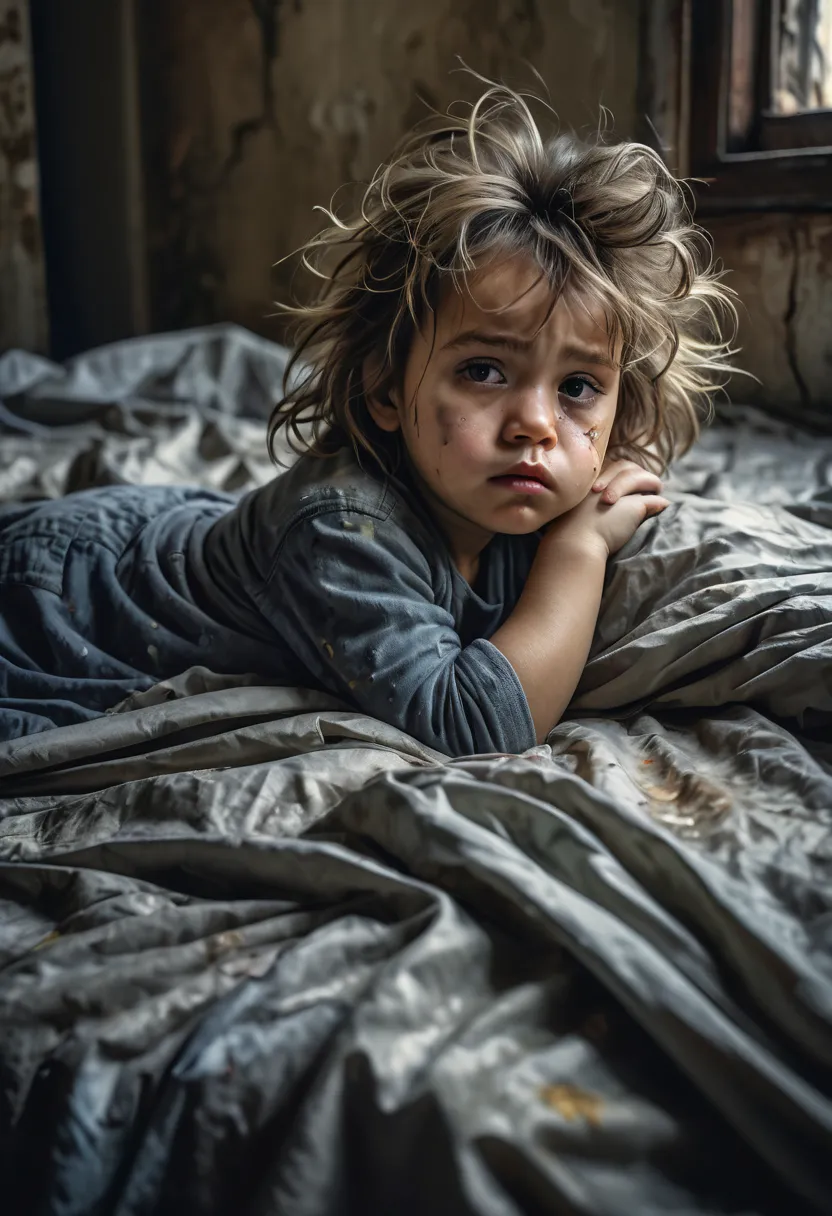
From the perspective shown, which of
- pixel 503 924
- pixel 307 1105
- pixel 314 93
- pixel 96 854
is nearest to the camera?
pixel 307 1105

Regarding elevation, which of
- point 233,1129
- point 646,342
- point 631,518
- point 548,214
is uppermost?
point 548,214

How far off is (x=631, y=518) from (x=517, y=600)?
148 mm

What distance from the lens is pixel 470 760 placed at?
0.84m

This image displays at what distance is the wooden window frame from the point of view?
1777 mm

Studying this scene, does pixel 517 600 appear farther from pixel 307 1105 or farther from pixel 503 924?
pixel 307 1105

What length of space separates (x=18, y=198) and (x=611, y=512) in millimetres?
1907

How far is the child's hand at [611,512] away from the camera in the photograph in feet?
3.67

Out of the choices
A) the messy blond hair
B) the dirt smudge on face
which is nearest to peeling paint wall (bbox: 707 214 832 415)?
the messy blond hair

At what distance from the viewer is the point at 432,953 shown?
1.96 ft

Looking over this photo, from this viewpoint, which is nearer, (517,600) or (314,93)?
(517,600)

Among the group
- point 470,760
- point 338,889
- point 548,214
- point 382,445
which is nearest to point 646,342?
point 548,214

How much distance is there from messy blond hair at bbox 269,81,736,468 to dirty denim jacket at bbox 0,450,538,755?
107 mm

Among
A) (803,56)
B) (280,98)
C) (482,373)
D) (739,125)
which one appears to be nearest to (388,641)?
(482,373)

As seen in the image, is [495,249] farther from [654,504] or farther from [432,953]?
[432,953]
